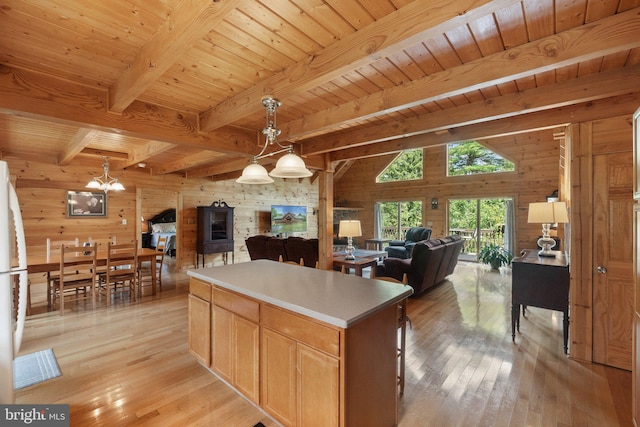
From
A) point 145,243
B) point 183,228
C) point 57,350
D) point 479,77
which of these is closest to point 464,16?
point 479,77

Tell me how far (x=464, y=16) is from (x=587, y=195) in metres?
2.40

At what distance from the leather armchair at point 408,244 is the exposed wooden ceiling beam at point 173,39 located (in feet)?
22.3

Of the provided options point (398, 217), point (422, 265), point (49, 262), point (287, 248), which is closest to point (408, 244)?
point (398, 217)

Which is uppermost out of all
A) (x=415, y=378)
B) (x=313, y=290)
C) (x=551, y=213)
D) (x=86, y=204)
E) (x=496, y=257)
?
(x=86, y=204)

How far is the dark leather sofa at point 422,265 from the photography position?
4555mm

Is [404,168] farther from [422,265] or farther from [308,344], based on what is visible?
[308,344]

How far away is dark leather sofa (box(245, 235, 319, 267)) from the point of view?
5445 millimetres

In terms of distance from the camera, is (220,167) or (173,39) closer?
(173,39)

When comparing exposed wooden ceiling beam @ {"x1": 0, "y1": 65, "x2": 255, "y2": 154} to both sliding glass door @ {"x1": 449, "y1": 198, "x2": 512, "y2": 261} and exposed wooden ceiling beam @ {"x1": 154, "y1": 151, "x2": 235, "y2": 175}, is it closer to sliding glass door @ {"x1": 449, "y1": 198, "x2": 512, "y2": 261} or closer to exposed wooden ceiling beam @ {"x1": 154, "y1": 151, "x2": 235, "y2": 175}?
exposed wooden ceiling beam @ {"x1": 154, "y1": 151, "x2": 235, "y2": 175}

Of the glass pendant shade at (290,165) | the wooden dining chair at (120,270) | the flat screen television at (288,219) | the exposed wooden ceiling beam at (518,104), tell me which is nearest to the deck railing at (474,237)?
the flat screen television at (288,219)

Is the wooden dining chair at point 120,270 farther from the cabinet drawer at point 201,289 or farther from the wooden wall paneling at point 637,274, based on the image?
the wooden wall paneling at point 637,274

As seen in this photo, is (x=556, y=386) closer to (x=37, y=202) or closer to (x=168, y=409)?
(x=168, y=409)

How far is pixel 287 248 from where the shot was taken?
5.83 m

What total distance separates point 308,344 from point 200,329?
137 cm
